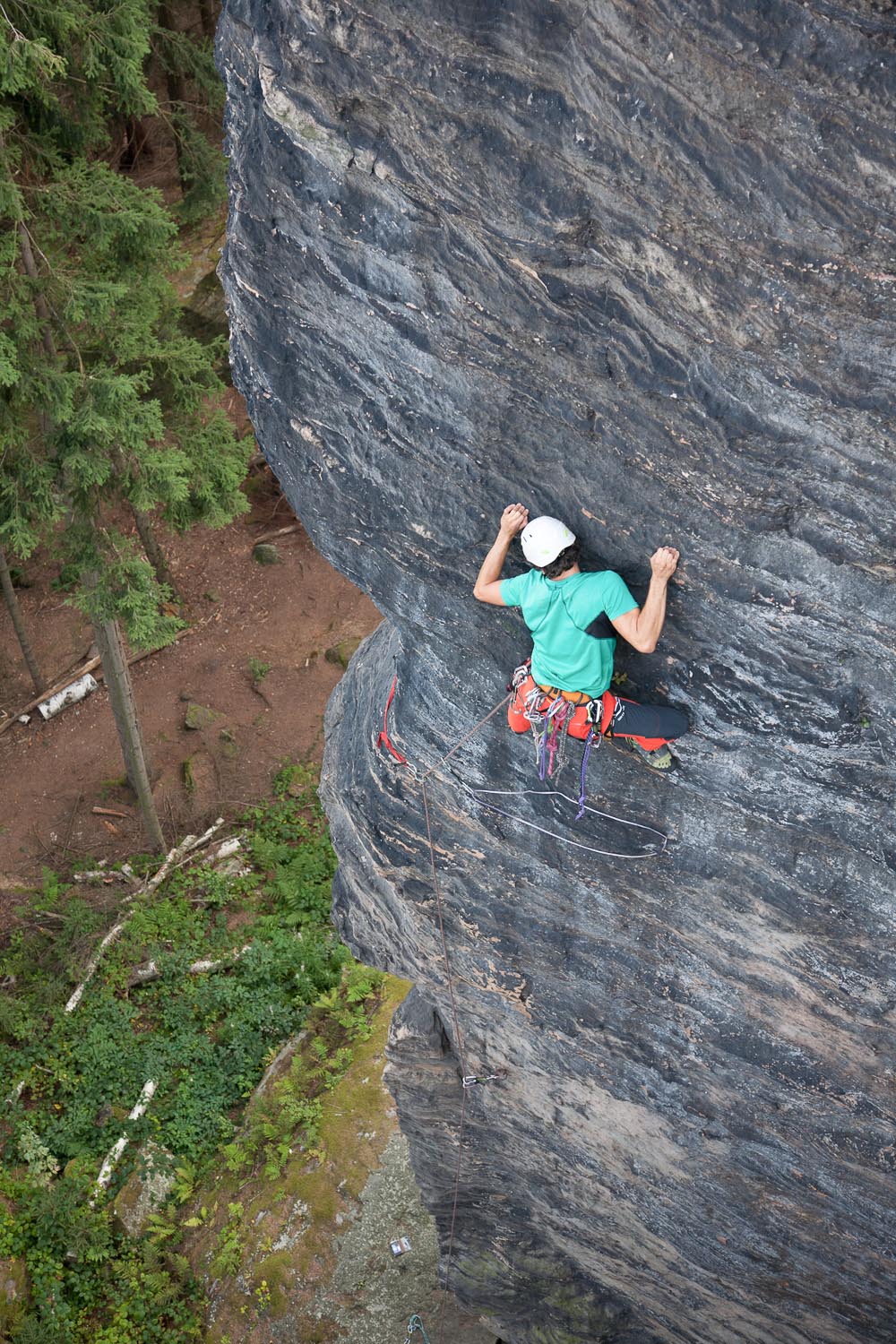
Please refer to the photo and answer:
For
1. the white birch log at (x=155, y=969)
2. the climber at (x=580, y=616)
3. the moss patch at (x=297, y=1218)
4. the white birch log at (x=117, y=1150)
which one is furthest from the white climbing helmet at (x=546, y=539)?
the white birch log at (x=155, y=969)

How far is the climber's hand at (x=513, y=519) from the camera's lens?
571 centimetres

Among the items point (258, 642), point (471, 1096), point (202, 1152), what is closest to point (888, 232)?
point (471, 1096)

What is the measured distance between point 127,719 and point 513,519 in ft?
34.4

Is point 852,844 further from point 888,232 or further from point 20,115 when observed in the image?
point 20,115

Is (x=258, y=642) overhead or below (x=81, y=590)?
below

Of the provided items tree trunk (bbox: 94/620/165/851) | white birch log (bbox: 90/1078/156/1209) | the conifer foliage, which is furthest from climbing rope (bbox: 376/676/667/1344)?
tree trunk (bbox: 94/620/165/851)

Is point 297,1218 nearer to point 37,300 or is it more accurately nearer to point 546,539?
point 546,539

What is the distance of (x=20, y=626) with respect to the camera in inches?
676

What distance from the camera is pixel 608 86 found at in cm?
450

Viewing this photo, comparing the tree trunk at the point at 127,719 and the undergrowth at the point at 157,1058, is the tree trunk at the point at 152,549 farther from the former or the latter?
the undergrowth at the point at 157,1058

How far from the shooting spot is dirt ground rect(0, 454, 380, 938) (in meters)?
16.4

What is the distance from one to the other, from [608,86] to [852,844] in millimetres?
3918

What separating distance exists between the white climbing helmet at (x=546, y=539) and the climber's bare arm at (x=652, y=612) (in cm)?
45

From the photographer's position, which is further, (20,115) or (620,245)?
(20,115)
